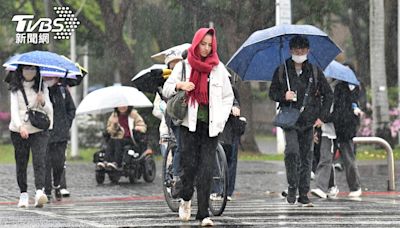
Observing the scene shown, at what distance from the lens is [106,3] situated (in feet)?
94.2

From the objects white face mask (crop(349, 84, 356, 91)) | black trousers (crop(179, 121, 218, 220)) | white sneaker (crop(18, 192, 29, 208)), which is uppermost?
white face mask (crop(349, 84, 356, 91))

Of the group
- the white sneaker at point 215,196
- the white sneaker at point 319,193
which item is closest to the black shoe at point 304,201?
the white sneaker at point 319,193

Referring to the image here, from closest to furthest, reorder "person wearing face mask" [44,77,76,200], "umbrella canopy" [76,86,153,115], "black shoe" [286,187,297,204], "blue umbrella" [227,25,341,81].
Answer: "black shoe" [286,187,297,204]
"blue umbrella" [227,25,341,81]
"person wearing face mask" [44,77,76,200]
"umbrella canopy" [76,86,153,115]

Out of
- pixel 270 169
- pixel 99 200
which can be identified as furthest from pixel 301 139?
pixel 270 169

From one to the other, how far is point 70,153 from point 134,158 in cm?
970

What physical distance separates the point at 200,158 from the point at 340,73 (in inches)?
163

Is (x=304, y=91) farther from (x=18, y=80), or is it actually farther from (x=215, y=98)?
(x=18, y=80)

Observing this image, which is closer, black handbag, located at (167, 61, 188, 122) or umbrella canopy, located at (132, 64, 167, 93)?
black handbag, located at (167, 61, 188, 122)

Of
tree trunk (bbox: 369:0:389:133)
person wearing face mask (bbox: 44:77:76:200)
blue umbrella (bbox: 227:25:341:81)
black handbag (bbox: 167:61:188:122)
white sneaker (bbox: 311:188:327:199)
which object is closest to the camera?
black handbag (bbox: 167:61:188:122)

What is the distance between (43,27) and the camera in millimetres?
24391

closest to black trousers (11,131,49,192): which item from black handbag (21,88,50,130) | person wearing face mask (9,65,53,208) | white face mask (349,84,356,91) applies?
→ person wearing face mask (9,65,53,208)

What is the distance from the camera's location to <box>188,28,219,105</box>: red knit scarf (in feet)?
Answer: 34.0

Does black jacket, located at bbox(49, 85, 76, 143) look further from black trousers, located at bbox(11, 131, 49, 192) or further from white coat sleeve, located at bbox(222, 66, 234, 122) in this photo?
white coat sleeve, located at bbox(222, 66, 234, 122)

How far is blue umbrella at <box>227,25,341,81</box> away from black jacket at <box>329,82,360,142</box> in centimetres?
77
